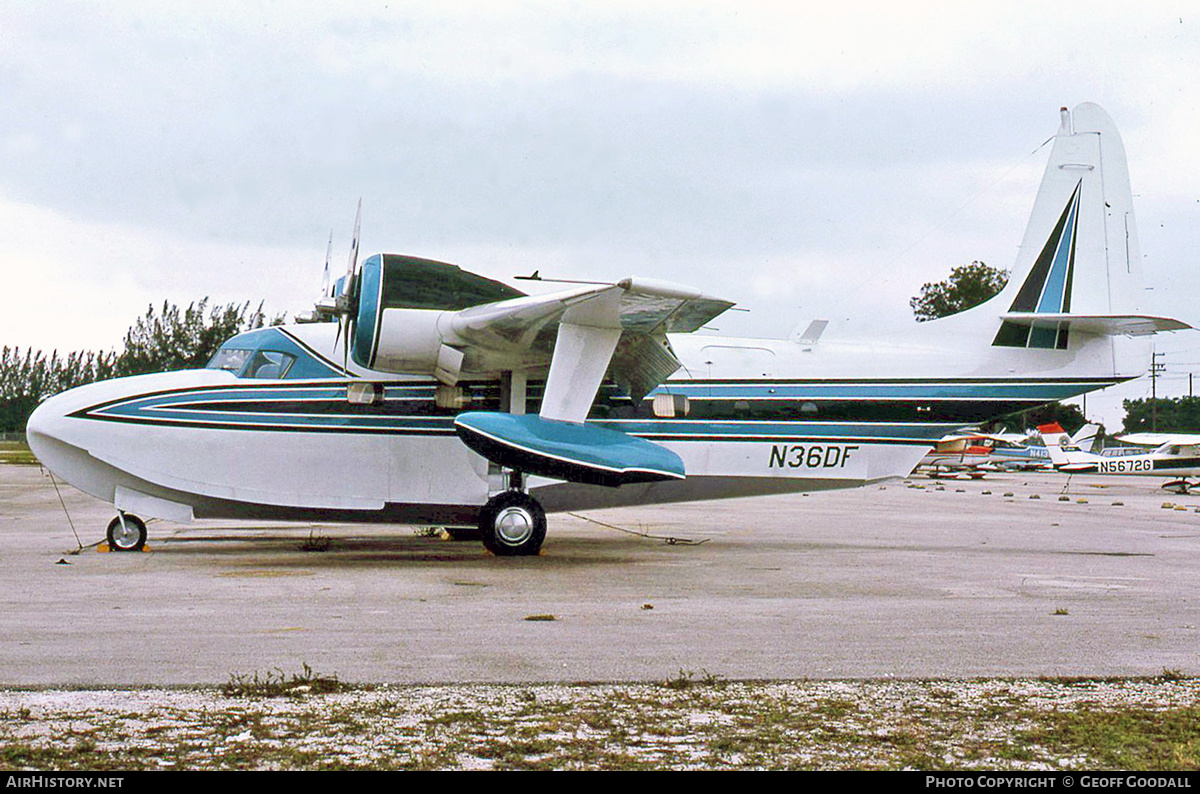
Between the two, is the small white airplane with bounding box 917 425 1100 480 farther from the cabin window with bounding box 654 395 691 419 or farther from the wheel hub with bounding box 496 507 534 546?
the wheel hub with bounding box 496 507 534 546

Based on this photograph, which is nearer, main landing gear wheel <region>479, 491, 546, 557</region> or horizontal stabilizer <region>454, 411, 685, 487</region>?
horizontal stabilizer <region>454, 411, 685, 487</region>

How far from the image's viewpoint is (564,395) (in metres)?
13.1

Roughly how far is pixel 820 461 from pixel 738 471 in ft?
3.85

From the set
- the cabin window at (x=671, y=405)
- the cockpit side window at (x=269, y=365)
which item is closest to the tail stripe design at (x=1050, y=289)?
the cabin window at (x=671, y=405)

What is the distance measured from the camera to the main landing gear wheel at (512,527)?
13852mm

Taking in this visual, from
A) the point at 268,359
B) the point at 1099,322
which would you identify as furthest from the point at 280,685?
the point at 1099,322

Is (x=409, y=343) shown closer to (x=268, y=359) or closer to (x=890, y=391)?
(x=268, y=359)

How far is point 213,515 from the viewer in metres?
14.5

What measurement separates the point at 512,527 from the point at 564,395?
1887mm

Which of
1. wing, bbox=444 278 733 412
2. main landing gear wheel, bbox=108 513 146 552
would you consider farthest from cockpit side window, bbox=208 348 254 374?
wing, bbox=444 278 733 412

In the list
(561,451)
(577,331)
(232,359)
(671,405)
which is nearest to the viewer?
(561,451)

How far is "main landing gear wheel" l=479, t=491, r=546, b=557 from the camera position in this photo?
1385 cm

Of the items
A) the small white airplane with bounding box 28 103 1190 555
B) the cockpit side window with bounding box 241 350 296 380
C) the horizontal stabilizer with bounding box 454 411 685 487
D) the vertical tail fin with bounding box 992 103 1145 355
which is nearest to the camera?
the horizontal stabilizer with bounding box 454 411 685 487
